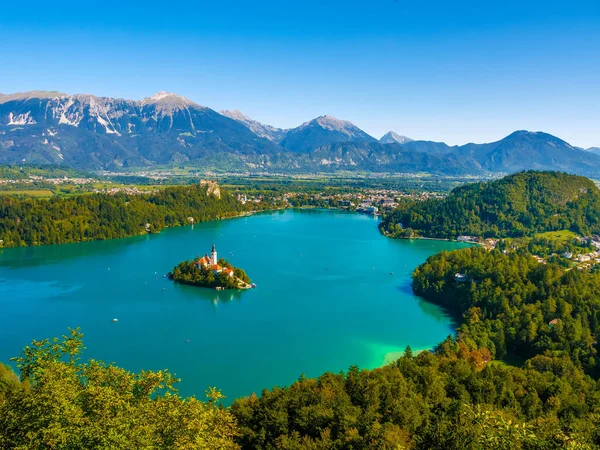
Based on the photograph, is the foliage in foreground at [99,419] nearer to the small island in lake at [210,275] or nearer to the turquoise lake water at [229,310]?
the turquoise lake water at [229,310]

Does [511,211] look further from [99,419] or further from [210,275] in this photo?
[99,419]

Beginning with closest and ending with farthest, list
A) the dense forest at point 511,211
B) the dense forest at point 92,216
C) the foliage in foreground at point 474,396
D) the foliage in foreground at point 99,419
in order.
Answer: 1. the foliage in foreground at point 99,419
2. the foliage in foreground at point 474,396
3. the dense forest at point 92,216
4. the dense forest at point 511,211

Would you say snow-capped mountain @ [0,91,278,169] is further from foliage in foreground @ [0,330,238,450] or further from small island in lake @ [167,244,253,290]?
foliage in foreground @ [0,330,238,450]

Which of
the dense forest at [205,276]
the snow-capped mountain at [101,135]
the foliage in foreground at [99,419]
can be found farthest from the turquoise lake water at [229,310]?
the snow-capped mountain at [101,135]

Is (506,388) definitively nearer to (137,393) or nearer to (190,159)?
(137,393)

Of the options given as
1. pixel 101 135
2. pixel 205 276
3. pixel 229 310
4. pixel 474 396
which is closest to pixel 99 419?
pixel 474 396

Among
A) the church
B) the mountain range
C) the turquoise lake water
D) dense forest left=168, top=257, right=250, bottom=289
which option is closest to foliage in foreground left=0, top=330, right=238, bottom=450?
the turquoise lake water

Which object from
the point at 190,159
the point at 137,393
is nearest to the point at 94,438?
the point at 137,393
